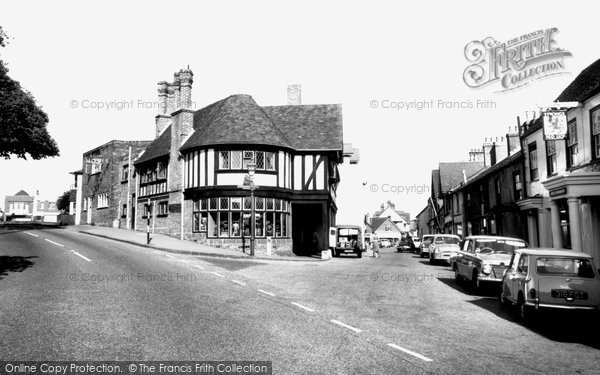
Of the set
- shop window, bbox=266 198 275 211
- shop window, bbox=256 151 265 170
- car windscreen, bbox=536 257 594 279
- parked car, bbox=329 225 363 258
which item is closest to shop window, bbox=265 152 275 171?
shop window, bbox=256 151 265 170

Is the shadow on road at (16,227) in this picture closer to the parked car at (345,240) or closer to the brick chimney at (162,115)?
the brick chimney at (162,115)

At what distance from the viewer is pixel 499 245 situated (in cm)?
1522

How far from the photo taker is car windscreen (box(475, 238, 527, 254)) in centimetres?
1500

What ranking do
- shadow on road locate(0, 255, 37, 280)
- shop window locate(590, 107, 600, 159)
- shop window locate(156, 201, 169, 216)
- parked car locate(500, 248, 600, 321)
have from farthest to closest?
1. shop window locate(156, 201, 169, 216)
2. shop window locate(590, 107, 600, 159)
3. shadow on road locate(0, 255, 37, 280)
4. parked car locate(500, 248, 600, 321)

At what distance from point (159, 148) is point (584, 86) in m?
26.3

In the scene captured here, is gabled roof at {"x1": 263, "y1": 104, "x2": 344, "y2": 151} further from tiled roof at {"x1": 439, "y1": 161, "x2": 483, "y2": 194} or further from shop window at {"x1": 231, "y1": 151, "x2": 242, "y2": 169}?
tiled roof at {"x1": 439, "y1": 161, "x2": 483, "y2": 194}

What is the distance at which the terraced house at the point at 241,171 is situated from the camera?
86.7ft

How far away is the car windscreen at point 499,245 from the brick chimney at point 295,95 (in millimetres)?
22388

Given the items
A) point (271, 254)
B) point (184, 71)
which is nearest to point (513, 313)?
point (271, 254)

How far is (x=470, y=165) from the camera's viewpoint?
50.9 meters

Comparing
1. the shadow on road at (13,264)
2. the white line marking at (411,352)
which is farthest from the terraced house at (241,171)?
the white line marking at (411,352)

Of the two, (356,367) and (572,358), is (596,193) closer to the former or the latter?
(572,358)

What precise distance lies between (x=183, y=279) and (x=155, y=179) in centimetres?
2059

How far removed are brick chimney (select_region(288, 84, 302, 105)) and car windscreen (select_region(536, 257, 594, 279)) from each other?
88.1ft
